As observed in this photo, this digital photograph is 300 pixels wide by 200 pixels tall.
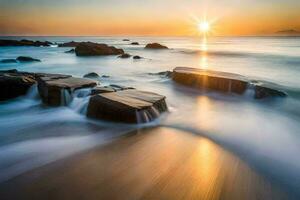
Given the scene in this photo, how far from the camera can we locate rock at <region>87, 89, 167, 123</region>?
19.5 ft

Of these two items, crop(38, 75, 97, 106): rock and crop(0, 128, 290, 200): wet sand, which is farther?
crop(38, 75, 97, 106): rock

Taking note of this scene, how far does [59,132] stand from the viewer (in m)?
5.73

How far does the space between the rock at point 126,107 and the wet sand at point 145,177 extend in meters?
1.25

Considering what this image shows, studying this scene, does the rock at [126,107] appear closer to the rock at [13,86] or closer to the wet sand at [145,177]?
the wet sand at [145,177]

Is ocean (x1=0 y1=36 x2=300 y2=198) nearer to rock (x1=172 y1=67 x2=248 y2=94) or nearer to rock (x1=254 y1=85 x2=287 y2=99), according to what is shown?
rock (x1=254 y1=85 x2=287 y2=99)

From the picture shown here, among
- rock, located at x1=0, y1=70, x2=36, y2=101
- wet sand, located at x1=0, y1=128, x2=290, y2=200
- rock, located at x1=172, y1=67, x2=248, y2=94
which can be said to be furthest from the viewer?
rock, located at x1=172, y1=67, x2=248, y2=94

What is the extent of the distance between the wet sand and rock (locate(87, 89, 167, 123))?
4.11 feet

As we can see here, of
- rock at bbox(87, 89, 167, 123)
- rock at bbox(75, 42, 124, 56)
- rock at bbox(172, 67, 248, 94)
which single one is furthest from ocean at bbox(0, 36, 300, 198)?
rock at bbox(75, 42, 124, 56)

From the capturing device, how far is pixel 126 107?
5.98 metres

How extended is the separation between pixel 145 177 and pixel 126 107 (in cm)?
256

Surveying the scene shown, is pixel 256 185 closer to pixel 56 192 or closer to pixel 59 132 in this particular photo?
pixel 56 192

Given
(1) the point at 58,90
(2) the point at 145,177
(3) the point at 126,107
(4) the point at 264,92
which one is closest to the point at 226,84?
(4) the point at 264,92

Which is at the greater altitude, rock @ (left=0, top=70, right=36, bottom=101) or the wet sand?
rock @ (left=0, top=70, right=36, bottom=101)

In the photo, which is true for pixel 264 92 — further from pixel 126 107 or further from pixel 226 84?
pixel 126 107
